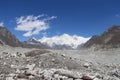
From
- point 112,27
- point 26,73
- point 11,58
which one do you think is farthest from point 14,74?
point 112,27

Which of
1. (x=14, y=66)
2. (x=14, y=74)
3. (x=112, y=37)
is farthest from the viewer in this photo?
(x=112, y=37)

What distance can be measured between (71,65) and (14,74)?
7.22m

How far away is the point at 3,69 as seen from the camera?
21781 mm

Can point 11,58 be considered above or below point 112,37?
below

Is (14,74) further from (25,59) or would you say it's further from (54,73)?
(25,59)

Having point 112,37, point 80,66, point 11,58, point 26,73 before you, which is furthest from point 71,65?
point 112,37

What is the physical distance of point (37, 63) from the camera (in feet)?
83.4

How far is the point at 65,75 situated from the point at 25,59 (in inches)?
296

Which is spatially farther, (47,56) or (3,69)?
(47,56)

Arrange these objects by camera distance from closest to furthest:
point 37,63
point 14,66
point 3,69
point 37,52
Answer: point 3,69
point 14,66
point 37,63
point 37,52

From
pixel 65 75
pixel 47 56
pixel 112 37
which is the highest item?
pixel 112 37

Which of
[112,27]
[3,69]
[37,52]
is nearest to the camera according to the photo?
[3,69]

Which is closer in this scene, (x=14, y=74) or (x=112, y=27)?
(x=14, y=74)

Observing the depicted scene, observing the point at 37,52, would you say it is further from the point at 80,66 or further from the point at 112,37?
the point at 112,37
